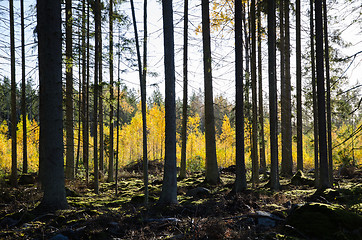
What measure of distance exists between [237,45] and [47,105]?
5.99 meters

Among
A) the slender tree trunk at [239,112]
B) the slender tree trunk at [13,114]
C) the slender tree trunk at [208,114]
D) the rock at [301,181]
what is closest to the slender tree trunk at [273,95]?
the slender tree trunk at [239,112]

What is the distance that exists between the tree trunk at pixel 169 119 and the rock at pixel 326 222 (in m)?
3.43

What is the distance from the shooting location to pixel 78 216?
5602mm

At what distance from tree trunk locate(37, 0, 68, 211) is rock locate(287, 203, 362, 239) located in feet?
16.9

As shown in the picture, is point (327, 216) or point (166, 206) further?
point (166, 206)

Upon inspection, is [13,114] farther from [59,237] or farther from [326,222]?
[326,222]

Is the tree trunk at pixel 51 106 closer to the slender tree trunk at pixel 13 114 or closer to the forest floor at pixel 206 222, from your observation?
the forest floor at pixel 206 222

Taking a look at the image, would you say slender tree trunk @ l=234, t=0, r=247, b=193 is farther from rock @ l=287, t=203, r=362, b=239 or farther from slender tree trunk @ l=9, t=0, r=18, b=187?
slender tree trunk @ l=9, t=0, r=18, b=187

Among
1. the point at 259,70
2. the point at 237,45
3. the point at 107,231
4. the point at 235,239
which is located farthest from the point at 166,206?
the point at 259,70

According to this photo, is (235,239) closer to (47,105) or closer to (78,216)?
(78,216)

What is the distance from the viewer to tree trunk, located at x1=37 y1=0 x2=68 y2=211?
6.02 meters

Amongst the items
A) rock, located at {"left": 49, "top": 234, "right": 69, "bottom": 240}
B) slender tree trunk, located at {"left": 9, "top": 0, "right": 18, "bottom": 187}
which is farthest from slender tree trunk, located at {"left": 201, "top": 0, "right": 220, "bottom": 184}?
slender tree trunk, located at {"left": 9, "top": 0, "right": 18, "bottom": 187}

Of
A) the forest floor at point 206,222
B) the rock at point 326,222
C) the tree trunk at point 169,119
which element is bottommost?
the forest floor at point 206,222

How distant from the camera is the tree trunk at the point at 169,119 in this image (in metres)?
6.85
